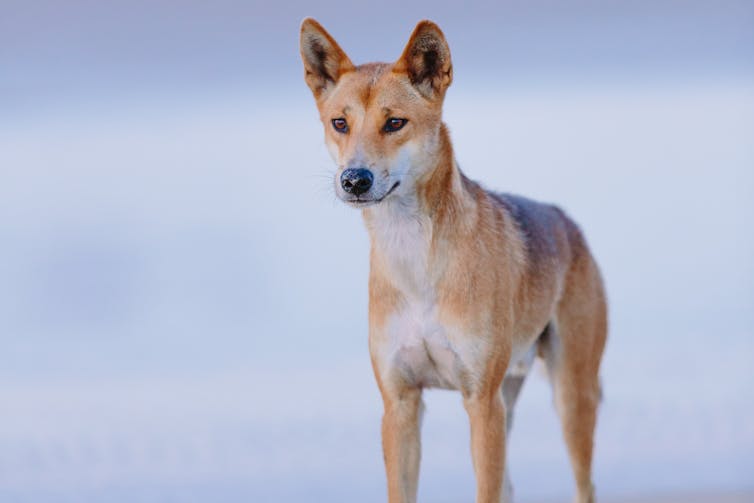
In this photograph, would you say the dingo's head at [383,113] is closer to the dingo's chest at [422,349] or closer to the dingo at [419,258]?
the dingo at [419,258]

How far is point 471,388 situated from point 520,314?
0.49m

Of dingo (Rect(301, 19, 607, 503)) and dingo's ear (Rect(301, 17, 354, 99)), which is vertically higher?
dingo's ear (Rect(301, 17, 354, 99))

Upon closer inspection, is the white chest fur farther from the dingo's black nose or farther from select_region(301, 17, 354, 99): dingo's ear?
select_region(301, 17, 354, 99): dingo's ear

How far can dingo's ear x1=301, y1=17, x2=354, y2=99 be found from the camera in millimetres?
4453

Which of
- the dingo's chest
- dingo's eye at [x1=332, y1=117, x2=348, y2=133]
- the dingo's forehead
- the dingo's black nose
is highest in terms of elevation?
the dingo's forehead

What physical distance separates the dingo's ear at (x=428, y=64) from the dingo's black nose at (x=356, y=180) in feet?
1.70

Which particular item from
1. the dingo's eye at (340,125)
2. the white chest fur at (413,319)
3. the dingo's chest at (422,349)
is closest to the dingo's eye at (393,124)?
the dingo's eye at (340,125)

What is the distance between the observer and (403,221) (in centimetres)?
440

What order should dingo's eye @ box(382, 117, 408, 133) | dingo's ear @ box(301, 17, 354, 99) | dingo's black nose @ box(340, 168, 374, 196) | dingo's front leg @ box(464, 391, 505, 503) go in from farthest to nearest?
1. dingo's ear @ box(301, 17, 354, 99)
2. dingo's front leg @ box(464, 391, 505, 503)
3. dingo's eye @ box(382, 117, 408, 133)
4. dingo's black nose @ box(340, 168, 374, 196)

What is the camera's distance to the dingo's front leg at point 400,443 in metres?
4.44

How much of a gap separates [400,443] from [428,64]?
1.46 metres

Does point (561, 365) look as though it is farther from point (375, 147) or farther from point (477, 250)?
point (375, 147)

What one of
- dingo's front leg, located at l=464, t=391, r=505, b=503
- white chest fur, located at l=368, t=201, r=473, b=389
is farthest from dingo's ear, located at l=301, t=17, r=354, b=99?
dingo's front leg, located at l=464, t=391, r=505, b=503

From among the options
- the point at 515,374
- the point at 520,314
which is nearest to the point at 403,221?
the point at 520,314
